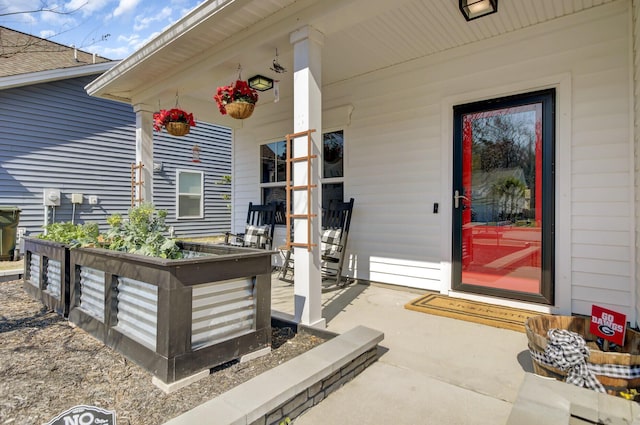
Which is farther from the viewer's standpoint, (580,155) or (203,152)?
(203,152)

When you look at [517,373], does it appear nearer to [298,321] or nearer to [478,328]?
[478,328]

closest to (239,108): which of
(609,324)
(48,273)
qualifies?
(48,273)

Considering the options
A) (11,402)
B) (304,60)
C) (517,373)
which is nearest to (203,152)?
(304,60)

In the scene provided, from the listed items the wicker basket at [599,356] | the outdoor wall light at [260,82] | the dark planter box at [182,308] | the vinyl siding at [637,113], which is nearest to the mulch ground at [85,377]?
the dark planter box at [182,308]

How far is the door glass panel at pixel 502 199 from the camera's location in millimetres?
3090

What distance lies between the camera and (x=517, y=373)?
200 cm

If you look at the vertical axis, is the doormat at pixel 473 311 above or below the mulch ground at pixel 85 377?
above

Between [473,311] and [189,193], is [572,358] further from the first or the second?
[189,193]

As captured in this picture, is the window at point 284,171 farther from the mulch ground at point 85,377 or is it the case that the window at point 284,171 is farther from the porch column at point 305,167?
the mulch ground at point 85,377

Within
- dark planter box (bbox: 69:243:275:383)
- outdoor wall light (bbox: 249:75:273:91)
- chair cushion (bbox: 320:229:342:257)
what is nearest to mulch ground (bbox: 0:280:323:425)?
dark planter box (bbox: 69:243:275:383)

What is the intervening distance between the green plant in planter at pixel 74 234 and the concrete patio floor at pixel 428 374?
2.05 m

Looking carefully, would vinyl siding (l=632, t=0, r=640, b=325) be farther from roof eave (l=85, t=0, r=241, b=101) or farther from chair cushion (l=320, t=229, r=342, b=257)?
roof eave (l=85, t=0, r=241, b=101)

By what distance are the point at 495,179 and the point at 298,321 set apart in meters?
2.27

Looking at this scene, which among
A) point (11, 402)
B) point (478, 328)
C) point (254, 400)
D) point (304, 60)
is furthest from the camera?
point (478, 328)
